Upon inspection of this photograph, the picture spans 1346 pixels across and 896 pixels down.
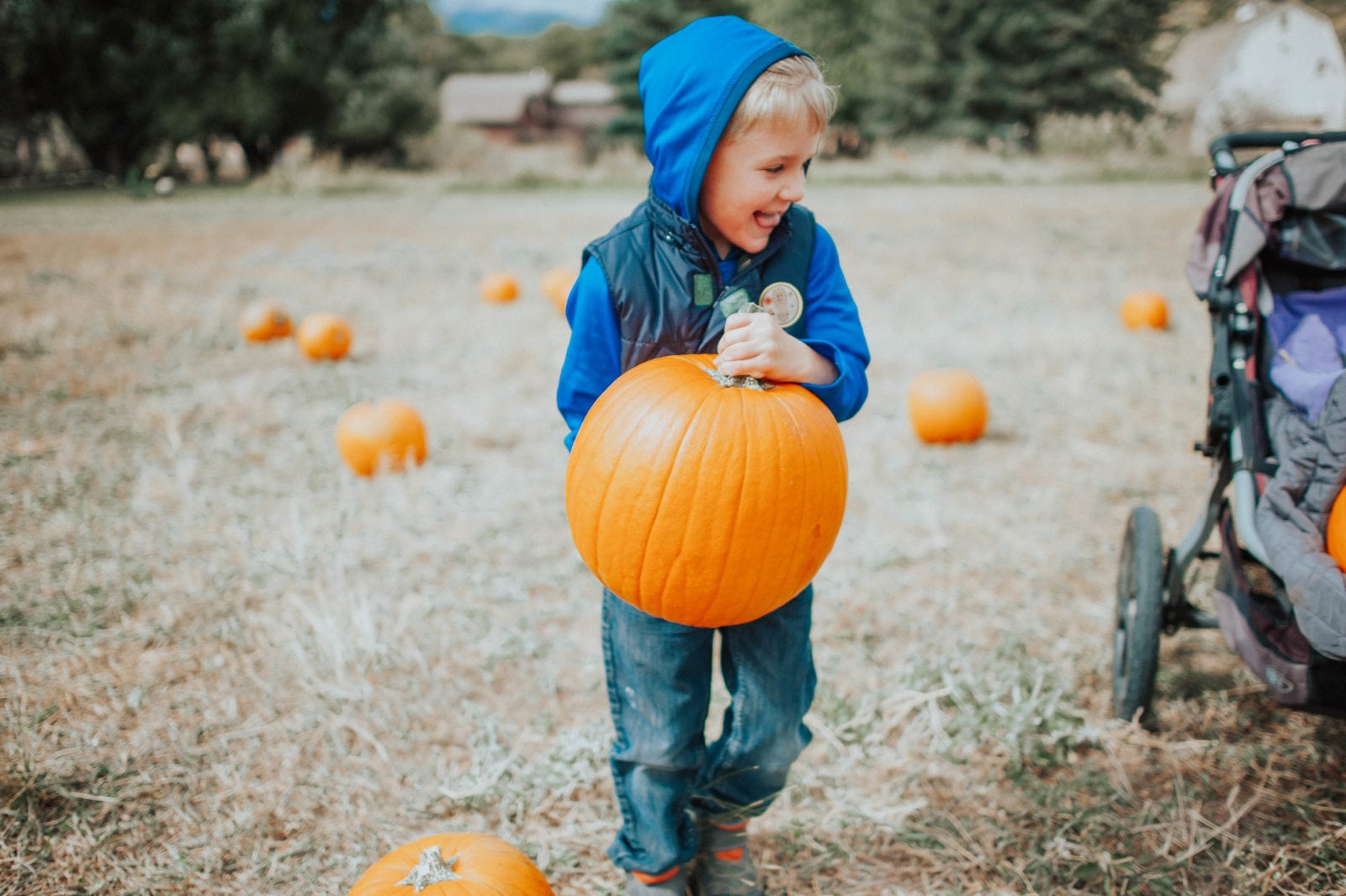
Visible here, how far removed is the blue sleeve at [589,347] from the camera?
5.80 feet

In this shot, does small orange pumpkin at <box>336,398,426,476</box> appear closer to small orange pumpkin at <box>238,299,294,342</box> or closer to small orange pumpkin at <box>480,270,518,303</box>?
small orange pumpkin at <box>238,299,294,342</box>

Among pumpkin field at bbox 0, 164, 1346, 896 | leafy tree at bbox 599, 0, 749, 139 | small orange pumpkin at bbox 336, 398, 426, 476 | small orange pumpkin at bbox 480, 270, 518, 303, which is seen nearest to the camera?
pumpkin field at bbox 0, 164, 1346, 896

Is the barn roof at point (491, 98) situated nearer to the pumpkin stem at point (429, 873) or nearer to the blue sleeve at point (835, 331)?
the blue sleeve at point (835, 331)

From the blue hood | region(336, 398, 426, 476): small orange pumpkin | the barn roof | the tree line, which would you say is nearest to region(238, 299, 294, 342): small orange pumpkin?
region(336, 398, 426, 476): small orange pumpkin

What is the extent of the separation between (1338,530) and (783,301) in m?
1.45

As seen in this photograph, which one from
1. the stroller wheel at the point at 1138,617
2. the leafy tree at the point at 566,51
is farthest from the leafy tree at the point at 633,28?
the leafy tree at the point at 566,51

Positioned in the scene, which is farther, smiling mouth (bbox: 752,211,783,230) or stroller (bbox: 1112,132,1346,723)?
stroller (bbox: 1112,132,1346,723)

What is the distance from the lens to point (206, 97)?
27641mm

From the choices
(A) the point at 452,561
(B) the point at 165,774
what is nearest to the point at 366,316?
(A) the point at 452,561

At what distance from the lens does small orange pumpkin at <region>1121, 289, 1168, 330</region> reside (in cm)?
712

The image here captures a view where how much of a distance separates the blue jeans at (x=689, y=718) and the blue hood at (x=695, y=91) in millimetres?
934

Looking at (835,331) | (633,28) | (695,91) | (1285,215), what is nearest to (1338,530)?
(1285,215)

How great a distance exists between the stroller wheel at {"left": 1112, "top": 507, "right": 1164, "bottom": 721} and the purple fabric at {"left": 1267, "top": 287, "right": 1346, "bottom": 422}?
541 millimetres

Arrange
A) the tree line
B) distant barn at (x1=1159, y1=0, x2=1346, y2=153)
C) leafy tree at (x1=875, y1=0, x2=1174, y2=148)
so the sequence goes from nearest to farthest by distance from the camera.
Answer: the tree line < distant barn at (x1=1159, y1=0, x2=1346, y2=153) < leafy tree at (x1=875, y1=0, x2=1174, y2=148)
